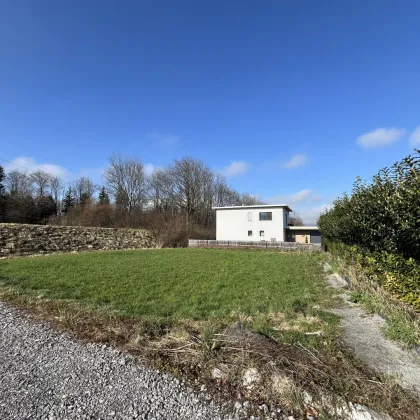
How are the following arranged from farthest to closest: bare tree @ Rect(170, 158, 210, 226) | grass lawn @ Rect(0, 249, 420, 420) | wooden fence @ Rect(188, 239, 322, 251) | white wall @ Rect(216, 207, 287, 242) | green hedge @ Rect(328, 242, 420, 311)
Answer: bare tree @ Rect(170, 158, 210, 226) → white wall @ Rect(216, 207, 287, 242) → wooden fence @ Rect(188, 239, 322, 251) → green hedge @ Rect(328, 242, 420, 311) → grass lawn @ Rect(0, 249, 420, 420)

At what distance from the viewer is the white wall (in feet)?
101

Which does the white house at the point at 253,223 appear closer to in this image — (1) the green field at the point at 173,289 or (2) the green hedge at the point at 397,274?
(1) the green field at the point at 173,289

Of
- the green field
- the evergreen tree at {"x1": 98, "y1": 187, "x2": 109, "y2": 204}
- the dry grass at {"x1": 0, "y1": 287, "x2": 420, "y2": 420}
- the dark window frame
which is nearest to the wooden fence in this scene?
the dark window frame

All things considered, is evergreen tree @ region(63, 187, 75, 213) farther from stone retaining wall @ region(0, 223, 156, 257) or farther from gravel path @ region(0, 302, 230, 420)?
gravel path @ region(0, 302, 230, 420)

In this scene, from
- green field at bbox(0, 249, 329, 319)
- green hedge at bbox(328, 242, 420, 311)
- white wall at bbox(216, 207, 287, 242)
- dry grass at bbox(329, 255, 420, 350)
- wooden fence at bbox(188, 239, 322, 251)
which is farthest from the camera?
white wall at bbox(216, 207, 287, 242)

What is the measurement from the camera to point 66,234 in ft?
68.8

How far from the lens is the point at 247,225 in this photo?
32.3m

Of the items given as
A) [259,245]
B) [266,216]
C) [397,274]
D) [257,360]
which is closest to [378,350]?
[257,360]

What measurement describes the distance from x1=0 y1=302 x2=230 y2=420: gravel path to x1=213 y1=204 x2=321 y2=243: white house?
28.8 m

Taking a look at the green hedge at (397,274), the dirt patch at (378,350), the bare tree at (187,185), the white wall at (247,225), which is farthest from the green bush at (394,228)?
the bare tree at (187,185)

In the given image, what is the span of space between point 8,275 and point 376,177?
10300 mm

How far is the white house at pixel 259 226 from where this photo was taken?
30875 millimetres

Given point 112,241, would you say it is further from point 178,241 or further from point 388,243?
point 388,243

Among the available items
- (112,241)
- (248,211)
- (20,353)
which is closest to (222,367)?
(20,353)
